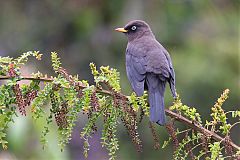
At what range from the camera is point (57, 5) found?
1191 centimetres

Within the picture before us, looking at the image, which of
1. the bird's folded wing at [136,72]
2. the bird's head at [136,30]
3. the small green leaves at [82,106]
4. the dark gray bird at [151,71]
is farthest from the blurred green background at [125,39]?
the small green leaves at [82,106]

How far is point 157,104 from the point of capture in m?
3.76

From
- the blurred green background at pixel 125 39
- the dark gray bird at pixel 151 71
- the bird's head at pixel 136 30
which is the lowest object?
the dark gray bird at pixel 151 71

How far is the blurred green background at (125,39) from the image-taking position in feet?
34.3

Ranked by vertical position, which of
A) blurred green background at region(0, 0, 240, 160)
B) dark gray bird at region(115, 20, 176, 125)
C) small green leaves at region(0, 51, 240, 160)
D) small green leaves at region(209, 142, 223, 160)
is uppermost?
blurred green background at region(0, 0, 240, 160)

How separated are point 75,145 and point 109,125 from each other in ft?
23.6

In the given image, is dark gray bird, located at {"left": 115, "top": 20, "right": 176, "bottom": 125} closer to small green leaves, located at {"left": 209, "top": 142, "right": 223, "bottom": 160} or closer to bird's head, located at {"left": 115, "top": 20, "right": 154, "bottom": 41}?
bird's head, located at {"left": 115, "top": 20, "right": 154, "bottom": 41}

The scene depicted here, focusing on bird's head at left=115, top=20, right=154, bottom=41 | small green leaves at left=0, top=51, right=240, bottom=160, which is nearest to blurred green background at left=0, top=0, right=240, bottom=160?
bird's head at left=115, top=20, right=154, bottom=41

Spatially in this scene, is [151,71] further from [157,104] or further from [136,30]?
[136,30]

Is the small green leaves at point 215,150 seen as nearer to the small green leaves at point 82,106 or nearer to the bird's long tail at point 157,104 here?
the small green leaves at point 82,106

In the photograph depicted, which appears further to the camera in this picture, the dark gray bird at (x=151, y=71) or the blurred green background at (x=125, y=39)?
the blurred green background at (x=125, y=39)

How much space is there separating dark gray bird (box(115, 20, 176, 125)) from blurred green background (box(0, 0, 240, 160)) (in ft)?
16.9

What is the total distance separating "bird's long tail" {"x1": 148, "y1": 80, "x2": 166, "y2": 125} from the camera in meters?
3.39

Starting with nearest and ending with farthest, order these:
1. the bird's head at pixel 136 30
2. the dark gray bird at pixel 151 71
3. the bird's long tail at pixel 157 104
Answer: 1. the bird's long tail at pixel 157 104
2. the dark gray bird at pixel 151 71
3. the bird's head at pixel 136 30
